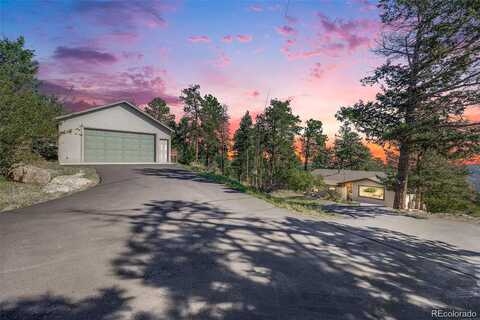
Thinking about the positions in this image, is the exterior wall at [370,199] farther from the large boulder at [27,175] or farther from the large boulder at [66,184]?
the large boulder at [27,175]

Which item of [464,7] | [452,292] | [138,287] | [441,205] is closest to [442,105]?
[464,7]

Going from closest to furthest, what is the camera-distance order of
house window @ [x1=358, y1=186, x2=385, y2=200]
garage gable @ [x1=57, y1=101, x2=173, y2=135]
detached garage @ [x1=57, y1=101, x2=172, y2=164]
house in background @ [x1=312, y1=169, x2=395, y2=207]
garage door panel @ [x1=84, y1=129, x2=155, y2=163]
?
1. detached garage @ [x1=57, y1=101, x2=172, y2=164]
2. garage gable @ [x1=57, y1=101, x2=173, y2=135]
3. garage door panel @ [x1=84, y1=129, x2=155, y2=163]
4. house in background @ [x1=312, y1=169, x2=395, y2=207]
5. house window @ [x1=358, y1=186, x2=385, y2=200]

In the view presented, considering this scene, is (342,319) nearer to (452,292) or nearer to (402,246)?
(452,292)

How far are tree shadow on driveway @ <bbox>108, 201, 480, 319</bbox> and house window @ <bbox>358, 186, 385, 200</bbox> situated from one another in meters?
31.3

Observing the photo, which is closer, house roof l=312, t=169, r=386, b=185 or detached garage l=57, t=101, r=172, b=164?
detached garage l=57, t=101, r=172, b=164

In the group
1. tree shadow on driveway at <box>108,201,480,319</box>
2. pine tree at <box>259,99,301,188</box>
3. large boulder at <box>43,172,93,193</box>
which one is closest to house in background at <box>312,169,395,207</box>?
pine tree at <box>259,99,301,188</box>

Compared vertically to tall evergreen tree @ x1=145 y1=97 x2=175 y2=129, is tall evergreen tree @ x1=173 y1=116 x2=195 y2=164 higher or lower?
lower

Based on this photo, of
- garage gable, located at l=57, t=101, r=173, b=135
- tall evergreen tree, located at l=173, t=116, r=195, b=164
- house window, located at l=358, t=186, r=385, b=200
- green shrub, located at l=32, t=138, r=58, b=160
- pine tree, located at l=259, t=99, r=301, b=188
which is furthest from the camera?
tall evergreen tree, located at l=173, t=116, r=195, b=164

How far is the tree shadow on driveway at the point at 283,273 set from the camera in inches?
105

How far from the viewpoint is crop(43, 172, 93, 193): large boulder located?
8.91m

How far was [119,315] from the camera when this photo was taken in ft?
7.80

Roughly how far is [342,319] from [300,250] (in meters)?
1.81

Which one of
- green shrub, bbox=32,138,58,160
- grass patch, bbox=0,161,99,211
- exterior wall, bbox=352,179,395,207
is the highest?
green shrub, bbox=32,138,58,160

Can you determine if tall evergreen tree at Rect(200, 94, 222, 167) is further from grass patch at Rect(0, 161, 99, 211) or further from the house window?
grass patch at Rect(0, 161, 99, 211)
